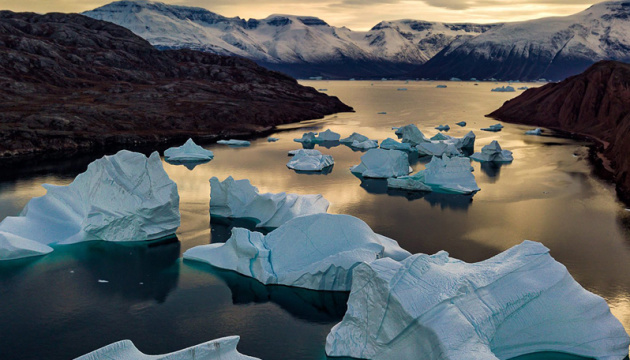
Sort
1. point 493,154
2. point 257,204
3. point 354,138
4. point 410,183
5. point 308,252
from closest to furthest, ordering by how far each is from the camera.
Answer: point 308,252 < point 257,204 < point 410,183 < point 493,154 < point 354,138

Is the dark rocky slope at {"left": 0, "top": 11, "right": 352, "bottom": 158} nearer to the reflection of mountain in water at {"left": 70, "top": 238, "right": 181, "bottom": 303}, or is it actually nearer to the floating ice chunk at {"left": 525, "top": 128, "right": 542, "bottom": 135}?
the reflection of mountain in water at {"left": 70, "top": 238, "right": 181, "bottom": 303}

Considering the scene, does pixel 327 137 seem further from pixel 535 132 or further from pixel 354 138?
pixel 535 132

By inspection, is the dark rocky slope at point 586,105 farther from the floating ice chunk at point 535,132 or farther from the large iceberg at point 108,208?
the large iceberg at point 108,208

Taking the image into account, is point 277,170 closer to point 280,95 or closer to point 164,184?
point 164,184

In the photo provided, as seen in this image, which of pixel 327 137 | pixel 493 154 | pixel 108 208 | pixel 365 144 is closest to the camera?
pixel 108 208

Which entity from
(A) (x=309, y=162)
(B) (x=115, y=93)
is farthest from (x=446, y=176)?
(B) (x=115, y=93)
